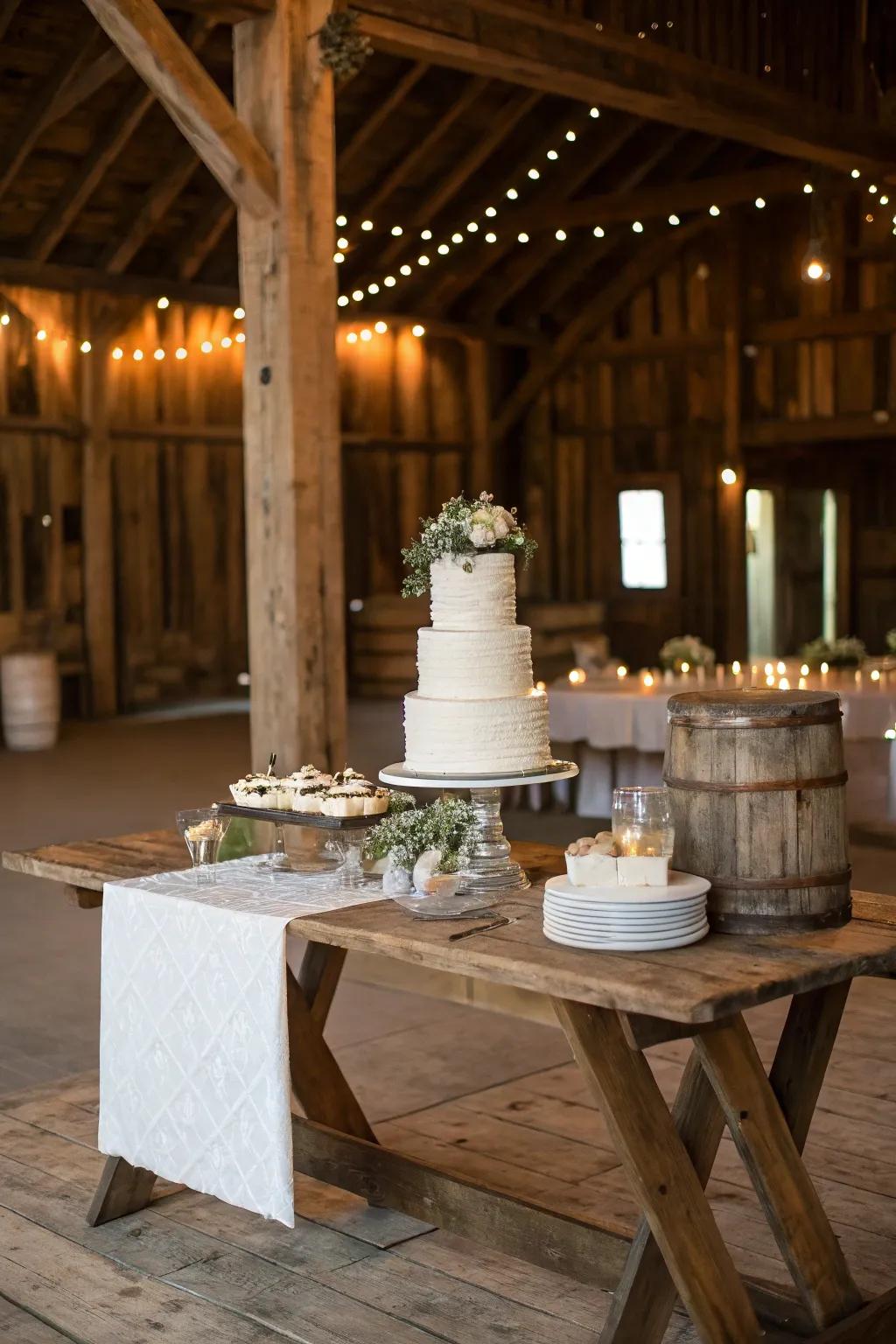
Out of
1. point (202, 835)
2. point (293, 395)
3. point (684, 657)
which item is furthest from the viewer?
point (684, 657)

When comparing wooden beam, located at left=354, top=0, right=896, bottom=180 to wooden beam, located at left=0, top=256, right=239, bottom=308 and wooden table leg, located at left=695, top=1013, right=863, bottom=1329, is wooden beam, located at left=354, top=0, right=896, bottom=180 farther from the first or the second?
wooden table leg, located at left=695, top=1013, right=863, bottom=1329

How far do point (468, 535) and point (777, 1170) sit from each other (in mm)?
1324

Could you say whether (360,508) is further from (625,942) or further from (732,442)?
(625,942)

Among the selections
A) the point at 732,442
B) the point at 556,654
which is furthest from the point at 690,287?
the point at 556,654

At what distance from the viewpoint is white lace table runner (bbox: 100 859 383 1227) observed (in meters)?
2.87

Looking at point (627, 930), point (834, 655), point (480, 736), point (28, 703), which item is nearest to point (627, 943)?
point (627, 930)

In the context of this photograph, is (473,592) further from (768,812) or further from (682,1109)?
(682,1109)

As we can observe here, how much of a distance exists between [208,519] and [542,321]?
13.8 feet

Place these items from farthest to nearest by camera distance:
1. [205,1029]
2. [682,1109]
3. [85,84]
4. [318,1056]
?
[85,84] < [318,1056] < [205,1029] < [682,1109]

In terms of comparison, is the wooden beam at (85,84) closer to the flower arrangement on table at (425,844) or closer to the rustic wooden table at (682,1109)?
the flower arrangement on table at (425,844)

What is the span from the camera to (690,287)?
14.6m

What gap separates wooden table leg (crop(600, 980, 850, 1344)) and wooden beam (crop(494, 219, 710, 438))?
12353mm

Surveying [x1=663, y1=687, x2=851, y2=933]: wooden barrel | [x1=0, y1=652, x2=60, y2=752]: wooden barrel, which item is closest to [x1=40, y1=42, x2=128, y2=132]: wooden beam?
[x1=0, y1=652, x2=60, y2=752]: wooden barrel

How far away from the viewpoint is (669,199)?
12.7 m
